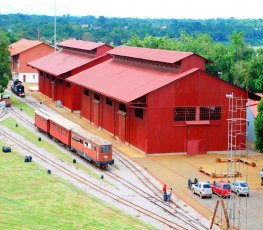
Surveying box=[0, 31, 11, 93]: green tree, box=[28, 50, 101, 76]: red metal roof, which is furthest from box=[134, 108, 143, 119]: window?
box=[0, 31, 11, 93]: green tree

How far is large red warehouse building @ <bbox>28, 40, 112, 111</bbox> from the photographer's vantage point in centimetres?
9131

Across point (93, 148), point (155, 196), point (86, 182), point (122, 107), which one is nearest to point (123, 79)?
point (122, 107)

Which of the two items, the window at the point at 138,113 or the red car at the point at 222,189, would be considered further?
the window at the point at 138,113

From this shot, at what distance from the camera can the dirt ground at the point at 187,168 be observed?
157ft

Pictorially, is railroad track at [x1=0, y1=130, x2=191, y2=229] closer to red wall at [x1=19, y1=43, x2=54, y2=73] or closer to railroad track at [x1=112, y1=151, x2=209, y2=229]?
railroad track at [x1=112, y1=151, x2=209, y2=229]

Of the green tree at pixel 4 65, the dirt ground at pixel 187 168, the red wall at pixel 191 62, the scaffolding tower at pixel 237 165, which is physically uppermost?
the red wall at pixel 191 62

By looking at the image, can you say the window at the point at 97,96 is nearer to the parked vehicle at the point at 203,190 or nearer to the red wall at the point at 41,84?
the parked vehicle at the point at 203,190

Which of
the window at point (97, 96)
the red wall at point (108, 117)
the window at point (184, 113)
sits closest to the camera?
the window at point (184, 113)

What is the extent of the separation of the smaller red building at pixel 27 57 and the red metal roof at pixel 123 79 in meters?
49.4

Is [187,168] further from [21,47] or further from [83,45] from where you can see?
[21,47]

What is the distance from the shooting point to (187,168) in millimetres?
57938

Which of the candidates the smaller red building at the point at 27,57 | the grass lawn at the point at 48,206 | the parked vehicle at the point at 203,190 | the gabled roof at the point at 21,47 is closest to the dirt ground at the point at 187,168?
the parked vehicle at the point at 203,190

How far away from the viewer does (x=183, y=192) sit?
162 ft

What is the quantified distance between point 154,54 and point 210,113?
42.9 feet
